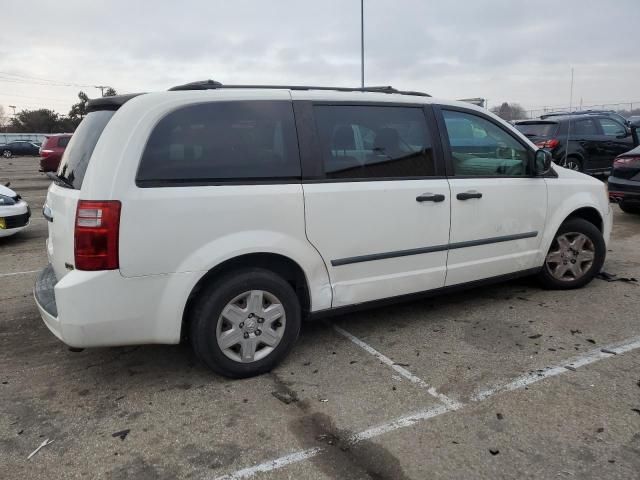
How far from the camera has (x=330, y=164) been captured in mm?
3541

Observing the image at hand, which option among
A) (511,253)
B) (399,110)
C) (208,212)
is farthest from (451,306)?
(208,212)

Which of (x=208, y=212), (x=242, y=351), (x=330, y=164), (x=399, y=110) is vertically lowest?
(x=242, y=351)

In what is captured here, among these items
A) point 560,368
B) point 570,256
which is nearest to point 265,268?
point 560,368

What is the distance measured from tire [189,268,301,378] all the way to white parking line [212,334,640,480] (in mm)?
771

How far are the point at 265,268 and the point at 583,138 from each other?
1114 centimetres

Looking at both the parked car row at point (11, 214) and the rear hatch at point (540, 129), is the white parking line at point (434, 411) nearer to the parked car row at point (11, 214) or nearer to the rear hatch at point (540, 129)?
the parked car row at point (11, 214)

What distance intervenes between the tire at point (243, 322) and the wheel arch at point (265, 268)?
0.05 metres

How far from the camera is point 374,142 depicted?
12.3ft

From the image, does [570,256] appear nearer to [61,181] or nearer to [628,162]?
[61,181]

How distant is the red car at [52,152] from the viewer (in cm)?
1780

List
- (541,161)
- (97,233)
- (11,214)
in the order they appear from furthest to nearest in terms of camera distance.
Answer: (11,214), (541,161), (97,233)

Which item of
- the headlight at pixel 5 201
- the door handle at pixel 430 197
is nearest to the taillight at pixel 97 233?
the door handle at pixel 430 197

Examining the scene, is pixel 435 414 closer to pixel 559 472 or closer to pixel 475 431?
pixel 475 431

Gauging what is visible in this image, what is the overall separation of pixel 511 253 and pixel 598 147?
962 centimetres
